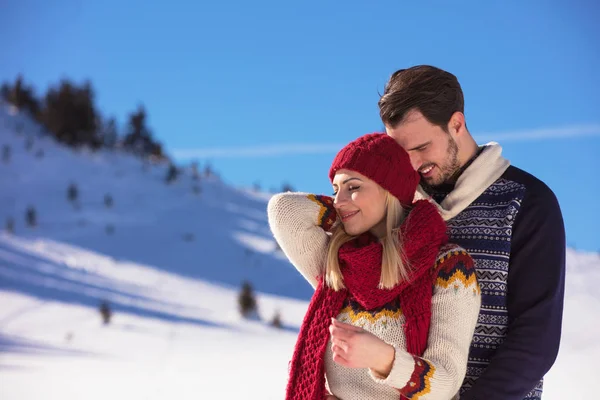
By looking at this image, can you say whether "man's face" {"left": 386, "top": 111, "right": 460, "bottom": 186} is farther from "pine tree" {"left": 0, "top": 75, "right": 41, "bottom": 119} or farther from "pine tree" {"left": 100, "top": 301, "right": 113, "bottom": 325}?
"pine tree" {"left": 0, "top": 75, "right": 41, "bottom": 119}

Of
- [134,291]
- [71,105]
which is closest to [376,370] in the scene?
[134,291]

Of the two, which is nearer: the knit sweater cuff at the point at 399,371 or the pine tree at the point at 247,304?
the knit sweater cuff at the point at 399,371

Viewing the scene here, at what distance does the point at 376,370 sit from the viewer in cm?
193

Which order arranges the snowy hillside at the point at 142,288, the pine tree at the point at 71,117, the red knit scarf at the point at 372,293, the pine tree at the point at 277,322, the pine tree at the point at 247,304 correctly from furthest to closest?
1. the pine tree at the point at 71,117
2. the pine tree at the point at 247,304
3. the pine tree at the point at 277,322
4. the snowy hillside at the point at 142,288
5. the red knit scarf at the point at 372,293

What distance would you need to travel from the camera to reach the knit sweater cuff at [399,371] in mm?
1916

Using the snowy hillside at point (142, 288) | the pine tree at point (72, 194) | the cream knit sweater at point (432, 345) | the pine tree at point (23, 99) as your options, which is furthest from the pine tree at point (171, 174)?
the cream knit sweater at point (432, 345)

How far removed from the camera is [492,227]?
2287 mm

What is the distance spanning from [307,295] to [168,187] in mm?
5853

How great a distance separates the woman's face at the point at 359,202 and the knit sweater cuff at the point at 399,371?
1.43 ft

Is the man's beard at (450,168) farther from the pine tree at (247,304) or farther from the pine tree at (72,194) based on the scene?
the pine tree at (72,194)

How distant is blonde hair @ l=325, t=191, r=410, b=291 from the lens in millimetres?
2066

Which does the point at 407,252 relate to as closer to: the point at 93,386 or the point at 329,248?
the point at 329,248

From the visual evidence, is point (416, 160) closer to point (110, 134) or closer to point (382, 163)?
point (382, 163)

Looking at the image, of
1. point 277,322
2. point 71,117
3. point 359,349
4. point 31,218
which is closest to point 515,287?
point 359,349
